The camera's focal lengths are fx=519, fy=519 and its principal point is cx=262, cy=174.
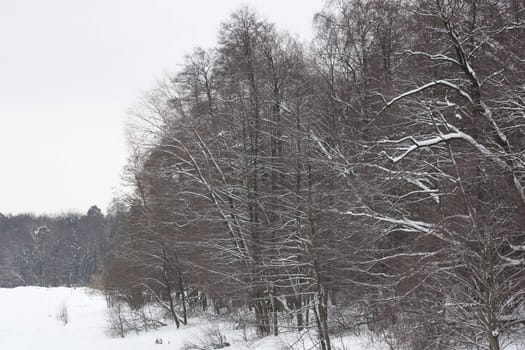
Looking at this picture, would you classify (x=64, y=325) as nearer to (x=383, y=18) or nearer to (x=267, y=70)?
(x=267, y=70)

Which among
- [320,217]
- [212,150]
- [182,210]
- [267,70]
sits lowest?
[320,217]

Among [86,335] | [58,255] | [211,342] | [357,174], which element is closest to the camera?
[357,174]

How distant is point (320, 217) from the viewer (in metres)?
12.1

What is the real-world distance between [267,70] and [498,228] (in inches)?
396

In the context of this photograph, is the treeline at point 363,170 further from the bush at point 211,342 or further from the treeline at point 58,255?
the treeline at point 58,255

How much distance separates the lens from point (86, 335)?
2609 centimetres

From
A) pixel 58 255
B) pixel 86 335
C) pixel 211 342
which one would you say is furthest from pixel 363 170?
pixel 58 255

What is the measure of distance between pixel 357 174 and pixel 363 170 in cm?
54

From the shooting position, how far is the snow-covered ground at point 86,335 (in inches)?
608

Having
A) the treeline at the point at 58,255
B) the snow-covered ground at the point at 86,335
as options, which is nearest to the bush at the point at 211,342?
the snow-covered ground at the point at 86,335

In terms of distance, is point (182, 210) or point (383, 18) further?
point (182, 210)

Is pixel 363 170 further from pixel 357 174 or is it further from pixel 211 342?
pixel 211 342

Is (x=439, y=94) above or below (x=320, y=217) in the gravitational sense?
above

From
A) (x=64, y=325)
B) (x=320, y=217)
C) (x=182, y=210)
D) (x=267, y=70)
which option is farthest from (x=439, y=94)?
(x=64, y=325)
